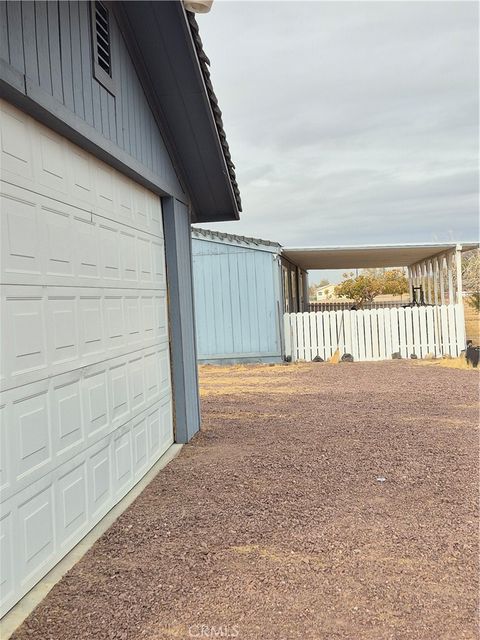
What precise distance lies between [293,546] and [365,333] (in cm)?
1238

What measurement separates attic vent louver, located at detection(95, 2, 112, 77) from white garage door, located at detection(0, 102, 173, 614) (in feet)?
2.84

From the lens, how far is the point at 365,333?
15727 mm

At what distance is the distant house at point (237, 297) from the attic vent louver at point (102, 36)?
10.00m

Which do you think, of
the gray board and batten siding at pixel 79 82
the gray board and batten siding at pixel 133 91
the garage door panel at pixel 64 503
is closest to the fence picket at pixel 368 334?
the gray board and batten siding at pixel 133 91

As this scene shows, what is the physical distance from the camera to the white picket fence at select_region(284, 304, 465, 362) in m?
15.6

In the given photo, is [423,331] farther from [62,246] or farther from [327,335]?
[62,246]

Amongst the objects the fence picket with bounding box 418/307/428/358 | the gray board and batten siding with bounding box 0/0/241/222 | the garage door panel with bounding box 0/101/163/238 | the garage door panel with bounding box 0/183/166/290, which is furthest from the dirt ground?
the fence picket with bounding box 418/307/428/358

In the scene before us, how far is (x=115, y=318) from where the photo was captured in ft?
16.1

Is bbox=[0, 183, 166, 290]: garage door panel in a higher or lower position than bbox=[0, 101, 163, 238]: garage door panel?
lower

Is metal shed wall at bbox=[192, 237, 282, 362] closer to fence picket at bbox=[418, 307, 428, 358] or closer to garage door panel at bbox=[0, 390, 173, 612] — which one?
fence picket at bbox=[418, 307, 428, 358]

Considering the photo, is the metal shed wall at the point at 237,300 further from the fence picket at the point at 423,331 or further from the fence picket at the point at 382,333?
the fence picket at the point at 423,331

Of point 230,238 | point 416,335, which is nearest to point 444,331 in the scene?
point 416,335

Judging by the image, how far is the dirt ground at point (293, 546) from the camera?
2.89m

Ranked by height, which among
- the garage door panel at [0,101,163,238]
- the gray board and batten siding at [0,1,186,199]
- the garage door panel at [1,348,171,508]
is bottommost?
the garage door panel at [1,348,171,508]
